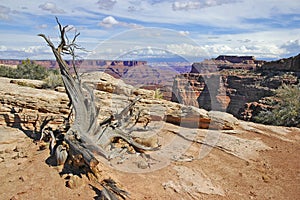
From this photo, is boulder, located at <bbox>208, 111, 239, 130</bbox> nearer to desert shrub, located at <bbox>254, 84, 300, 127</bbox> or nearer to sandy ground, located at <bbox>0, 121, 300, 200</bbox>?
sandy ground, located at <bbox>0, 121, 300, 200</bbox>

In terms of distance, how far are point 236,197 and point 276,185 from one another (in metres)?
1.35

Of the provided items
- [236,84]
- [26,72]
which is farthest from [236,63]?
[26,72]

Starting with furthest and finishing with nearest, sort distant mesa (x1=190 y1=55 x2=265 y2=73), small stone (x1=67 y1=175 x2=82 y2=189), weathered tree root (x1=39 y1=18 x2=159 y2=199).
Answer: distant mesa (x1=190 y1=55 x2=265 y2=73), weathered tree root (x1=39 y1=18 x2=159 y2=199), small stone (x1=67 y1=175 x2=82 y2=189)

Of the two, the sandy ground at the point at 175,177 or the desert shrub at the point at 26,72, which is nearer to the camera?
the sandy ground at the point at 175,177

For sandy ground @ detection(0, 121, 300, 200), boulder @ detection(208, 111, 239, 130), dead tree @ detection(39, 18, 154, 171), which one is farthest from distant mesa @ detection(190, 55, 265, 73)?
dead tree @ detection(39, 18, 154, 171)

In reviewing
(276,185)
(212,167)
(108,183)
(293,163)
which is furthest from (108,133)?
(293,163)

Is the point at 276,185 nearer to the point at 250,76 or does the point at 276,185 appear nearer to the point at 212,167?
the point at 212,167

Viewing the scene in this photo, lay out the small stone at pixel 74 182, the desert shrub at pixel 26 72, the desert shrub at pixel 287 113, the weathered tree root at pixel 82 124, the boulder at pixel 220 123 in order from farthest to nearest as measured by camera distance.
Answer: the desert shrub at pixel 26 72, the desert shrub at pixel 287 113, the boulder at pixel 220 123, the weathered tree root at pixel 82 124, the small stone at pixel 74 182

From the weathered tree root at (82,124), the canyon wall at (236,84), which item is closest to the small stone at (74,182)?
the weathered tree root at (82,124)

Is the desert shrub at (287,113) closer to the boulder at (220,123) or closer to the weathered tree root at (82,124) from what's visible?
the boulder at (220,123)

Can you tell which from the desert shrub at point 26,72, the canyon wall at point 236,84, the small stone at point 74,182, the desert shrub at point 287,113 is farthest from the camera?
the canyon wall at point 236,84

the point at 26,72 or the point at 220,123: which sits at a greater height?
the point at 26,72

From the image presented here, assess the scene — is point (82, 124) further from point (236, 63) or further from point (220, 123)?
point (236, 63)

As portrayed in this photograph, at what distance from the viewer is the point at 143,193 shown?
17.0 feet
